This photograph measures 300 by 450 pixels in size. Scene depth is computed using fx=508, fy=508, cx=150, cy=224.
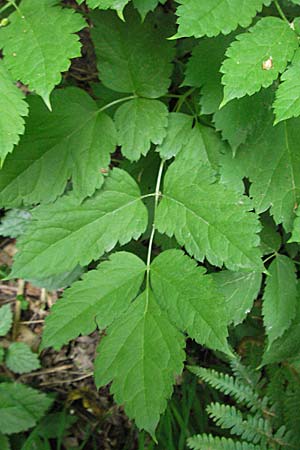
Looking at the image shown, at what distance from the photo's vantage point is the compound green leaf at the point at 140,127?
5.13 ft

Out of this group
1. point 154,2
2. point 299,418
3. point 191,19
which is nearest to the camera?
point 191,19

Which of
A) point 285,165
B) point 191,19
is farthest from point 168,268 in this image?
point 191,19

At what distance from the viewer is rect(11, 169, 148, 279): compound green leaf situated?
58.1 inches

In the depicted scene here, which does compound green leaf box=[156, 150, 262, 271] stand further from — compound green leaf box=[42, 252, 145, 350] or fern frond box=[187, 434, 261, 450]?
fern frond box=[187, 434, 261, 450]

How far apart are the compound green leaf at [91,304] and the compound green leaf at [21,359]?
3.22ft

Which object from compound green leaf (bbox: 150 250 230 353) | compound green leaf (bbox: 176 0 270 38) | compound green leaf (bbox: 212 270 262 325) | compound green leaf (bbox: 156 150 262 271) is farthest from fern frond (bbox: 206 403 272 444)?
compound green leaf (bbox: 176 0 270 38)

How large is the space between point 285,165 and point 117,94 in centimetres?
65

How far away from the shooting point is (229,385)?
→ 1766 millimetres

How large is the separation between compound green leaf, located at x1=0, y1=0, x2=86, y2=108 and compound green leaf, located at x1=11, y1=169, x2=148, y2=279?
39 cm

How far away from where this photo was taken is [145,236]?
1.79m

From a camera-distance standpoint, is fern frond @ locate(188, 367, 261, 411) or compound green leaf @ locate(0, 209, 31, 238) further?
compound green leaf @ locate(0, 209, 31, 238)

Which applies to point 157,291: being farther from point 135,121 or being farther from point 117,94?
point 117,94

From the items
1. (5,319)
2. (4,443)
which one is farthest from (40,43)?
(4,443)

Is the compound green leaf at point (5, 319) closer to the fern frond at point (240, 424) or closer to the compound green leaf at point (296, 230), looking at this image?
the fern frond at point (240, 424)
